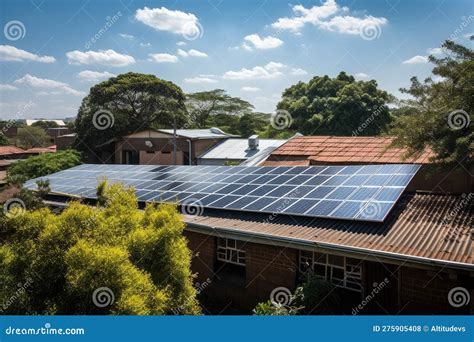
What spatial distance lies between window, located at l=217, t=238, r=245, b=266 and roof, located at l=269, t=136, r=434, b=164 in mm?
8230

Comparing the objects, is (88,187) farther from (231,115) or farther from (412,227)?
(231,115)

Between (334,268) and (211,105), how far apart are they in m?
51.0

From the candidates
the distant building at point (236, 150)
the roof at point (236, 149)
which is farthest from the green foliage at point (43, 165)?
the roof at point (236, 149)

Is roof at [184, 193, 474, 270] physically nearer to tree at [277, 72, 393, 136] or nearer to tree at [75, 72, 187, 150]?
tree at [277, 72, 393, 136]

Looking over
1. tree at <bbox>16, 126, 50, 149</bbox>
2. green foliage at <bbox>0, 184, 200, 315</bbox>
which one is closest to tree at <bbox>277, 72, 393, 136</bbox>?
green foliage at <bbox>0, 184, 200, 315</bbox>

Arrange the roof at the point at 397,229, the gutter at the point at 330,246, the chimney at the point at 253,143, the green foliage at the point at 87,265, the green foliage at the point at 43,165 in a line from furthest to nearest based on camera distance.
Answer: the green foliage at the point at 43,165 < the chimney at the point at 253,143 < the roof at the point at 397,229 < the gutter at the point at 330,246 < the green foliage at the point at 87,265

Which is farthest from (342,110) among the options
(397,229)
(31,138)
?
(31,138)

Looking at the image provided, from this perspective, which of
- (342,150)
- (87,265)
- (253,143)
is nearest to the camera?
(87,265)

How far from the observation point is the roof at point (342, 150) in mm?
16656

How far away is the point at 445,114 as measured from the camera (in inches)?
394

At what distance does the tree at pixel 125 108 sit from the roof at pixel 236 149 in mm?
9268

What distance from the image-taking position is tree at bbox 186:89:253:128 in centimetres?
5669

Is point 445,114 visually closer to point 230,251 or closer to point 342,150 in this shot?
point 230,251

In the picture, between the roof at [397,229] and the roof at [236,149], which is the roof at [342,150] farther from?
the roof at [236,149]
